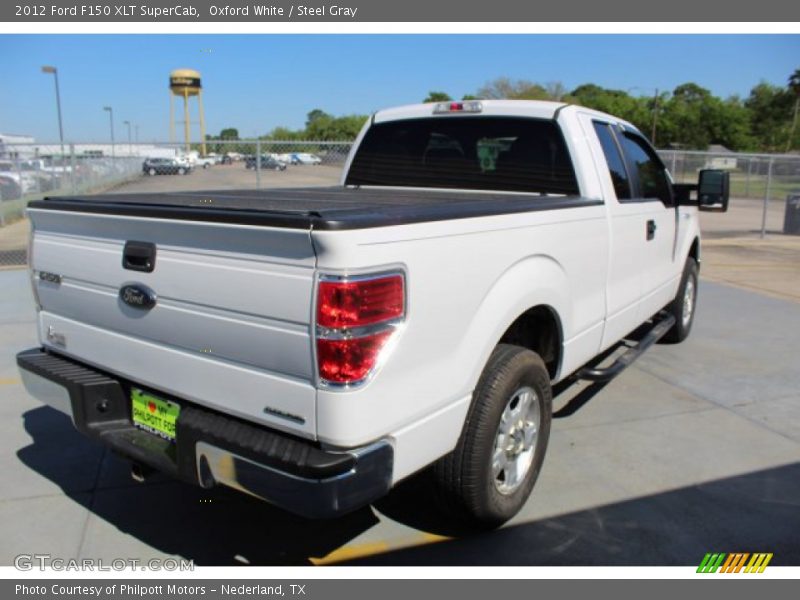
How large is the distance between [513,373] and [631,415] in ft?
6.81

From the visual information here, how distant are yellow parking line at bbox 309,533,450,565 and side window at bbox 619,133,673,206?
2.94m

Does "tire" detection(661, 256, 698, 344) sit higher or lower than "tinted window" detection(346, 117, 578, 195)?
lower

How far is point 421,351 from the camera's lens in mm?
2414

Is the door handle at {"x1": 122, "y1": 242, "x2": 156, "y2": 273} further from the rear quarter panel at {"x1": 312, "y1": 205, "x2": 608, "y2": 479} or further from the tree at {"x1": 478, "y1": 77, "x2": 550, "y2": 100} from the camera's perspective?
the tree at {"x1": 478, "y1": 77, "x2": 550, "y2": 100}

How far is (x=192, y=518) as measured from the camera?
3.31 m

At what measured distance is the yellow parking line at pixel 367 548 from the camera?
3.00 m

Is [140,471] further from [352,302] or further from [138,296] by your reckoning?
[352,302]

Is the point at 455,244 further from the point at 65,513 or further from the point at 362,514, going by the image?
the point at 65,513

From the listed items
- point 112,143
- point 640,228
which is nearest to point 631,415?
point 640,228

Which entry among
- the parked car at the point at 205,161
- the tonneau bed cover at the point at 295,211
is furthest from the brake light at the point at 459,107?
the parked car at the point at 205,161

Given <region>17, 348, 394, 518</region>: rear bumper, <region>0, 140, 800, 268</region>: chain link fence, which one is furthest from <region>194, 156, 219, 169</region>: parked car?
<region>17, 348, 394, 518</region>: rear bumper

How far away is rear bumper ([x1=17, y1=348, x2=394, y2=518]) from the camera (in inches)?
87.6

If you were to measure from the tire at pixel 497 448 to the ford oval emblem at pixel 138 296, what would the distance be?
1359 mm

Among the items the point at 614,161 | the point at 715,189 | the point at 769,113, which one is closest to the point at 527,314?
the point at 614,161
